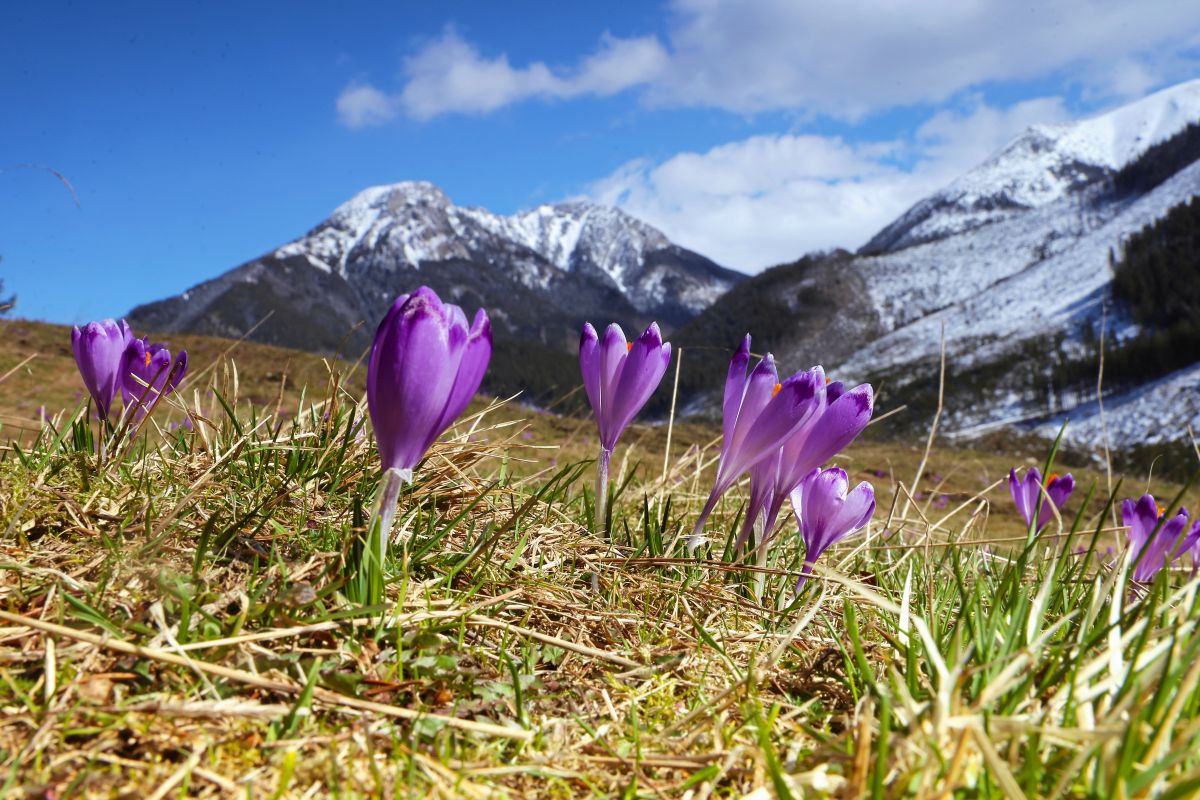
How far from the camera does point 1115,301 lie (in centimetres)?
8575

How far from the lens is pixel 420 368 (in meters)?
1.51

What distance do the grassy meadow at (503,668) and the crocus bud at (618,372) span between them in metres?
0.41

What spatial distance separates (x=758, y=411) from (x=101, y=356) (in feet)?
7.54

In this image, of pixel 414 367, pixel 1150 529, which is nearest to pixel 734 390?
pixel 414 367

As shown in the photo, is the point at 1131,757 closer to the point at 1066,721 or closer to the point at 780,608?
the point at 1066,721

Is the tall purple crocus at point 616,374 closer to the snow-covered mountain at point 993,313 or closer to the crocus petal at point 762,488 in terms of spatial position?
the crocus petal at point 762,488

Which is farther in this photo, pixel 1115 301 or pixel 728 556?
pixel 1115 301

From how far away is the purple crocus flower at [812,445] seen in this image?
200 cm

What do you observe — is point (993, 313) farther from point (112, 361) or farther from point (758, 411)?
point (112, 361)

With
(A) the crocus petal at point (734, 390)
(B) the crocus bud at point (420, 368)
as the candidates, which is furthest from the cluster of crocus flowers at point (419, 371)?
(A) the crocus petal at point (734, 390)

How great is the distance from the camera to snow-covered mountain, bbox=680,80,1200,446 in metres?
69.4

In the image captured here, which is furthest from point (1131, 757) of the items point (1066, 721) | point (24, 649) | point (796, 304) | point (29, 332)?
point (796, 304)

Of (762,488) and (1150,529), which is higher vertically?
(762,488)

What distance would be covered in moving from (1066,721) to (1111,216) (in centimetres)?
16012
